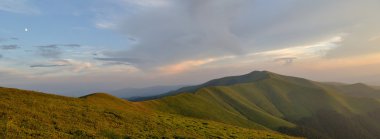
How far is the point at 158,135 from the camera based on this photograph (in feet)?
129

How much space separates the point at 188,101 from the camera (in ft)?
458

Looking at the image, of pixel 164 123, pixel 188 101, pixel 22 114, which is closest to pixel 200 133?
pixel 164 123

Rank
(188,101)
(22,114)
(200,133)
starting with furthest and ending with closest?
(188,101), (200,133), (22,114)

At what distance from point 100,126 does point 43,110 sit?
8.01m

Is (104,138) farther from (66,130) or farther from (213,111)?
(213,111)

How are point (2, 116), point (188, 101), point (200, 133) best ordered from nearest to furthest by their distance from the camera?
point (2, 116)
point (200, 133)
point (188, 101)

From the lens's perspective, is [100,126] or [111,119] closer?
[100,126]

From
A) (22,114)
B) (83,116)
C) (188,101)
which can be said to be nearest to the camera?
(22,114)

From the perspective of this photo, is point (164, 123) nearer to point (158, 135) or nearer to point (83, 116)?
point (158, 135)

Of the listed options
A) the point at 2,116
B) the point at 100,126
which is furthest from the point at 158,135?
the point at 2,116

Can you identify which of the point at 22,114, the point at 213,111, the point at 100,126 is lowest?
the point at 213,111

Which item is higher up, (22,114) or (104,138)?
(22,114)

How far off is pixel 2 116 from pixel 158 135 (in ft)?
58.2

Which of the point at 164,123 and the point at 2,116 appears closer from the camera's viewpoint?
the point at 2,116
